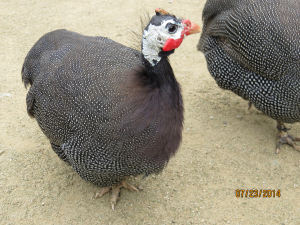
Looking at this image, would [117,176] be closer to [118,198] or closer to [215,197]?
[118,198]

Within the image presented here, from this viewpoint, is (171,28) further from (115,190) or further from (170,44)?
(115,190)

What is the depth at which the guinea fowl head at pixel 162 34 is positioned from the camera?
2270mm

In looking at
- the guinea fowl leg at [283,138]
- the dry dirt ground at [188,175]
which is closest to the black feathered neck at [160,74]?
the dry dirt ground at [188,175]

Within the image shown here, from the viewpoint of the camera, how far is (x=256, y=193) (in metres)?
3.39

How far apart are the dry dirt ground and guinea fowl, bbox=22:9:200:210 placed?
1.89 ft

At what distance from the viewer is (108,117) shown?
2.49m

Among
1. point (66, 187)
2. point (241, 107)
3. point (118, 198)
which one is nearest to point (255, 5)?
point (241, 107)

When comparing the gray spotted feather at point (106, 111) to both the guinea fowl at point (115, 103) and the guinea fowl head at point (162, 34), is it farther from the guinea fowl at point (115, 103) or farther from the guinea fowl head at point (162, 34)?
the guinea fowl head at point (162, 34)

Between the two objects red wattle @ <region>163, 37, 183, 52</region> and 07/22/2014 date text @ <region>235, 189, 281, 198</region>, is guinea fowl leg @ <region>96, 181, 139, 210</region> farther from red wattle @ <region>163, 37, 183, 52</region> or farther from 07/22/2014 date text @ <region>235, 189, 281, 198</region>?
red wattle @ <region>163, 37, 183, 52</region>

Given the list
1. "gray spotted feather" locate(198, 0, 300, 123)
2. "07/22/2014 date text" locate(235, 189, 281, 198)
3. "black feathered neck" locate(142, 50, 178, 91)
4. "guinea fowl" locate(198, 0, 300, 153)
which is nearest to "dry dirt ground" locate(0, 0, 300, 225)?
"07/22/2014 date text" locate(235, 189, 281, 198)

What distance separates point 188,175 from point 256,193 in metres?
0.77

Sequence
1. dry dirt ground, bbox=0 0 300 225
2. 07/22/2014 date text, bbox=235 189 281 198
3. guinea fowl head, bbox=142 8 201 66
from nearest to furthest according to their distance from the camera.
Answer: guinea fowl head, bbox=142 8 201 66 → dry dirt ground, bbox=0 0 300 225 → 07/22/2014 date text, bbox=235 189 281 198

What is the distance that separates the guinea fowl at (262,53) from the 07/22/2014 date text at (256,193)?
665mm

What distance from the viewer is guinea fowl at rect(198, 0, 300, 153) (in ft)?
10.6
